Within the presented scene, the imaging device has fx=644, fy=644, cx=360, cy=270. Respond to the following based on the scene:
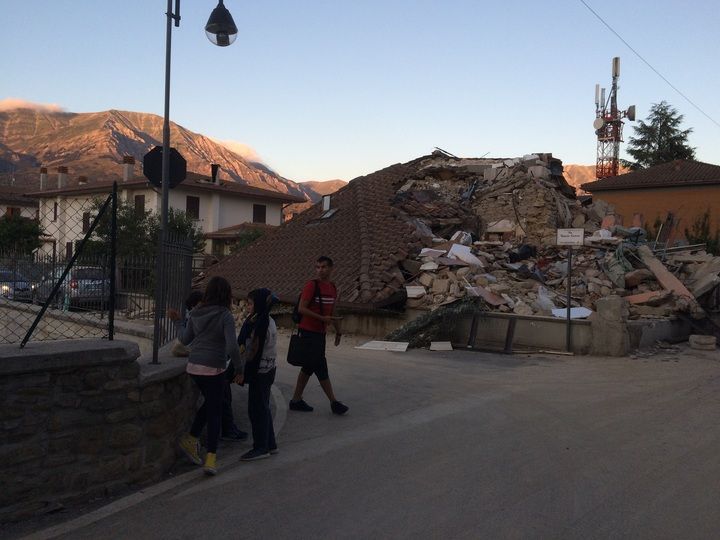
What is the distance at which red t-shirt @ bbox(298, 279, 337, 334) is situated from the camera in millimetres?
7316

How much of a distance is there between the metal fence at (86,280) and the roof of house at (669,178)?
3833 cm

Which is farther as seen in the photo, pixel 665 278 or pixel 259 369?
pixel 665 278

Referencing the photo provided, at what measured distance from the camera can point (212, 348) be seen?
17.8 feet

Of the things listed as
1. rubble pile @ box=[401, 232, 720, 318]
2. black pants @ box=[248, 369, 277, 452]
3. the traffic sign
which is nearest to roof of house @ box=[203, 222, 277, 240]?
rubble pile @ box=[401, 232, 720, 318]

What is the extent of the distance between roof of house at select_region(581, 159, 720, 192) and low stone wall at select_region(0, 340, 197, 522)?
39599 mm

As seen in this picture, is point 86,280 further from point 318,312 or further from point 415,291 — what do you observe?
point 415,291

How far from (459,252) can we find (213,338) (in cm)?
1234

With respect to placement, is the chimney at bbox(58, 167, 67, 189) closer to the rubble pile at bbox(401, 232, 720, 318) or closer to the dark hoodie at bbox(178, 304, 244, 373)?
the rubble pile at bbox(401, 232, 720, 318)

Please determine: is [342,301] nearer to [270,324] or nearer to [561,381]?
[561,381]

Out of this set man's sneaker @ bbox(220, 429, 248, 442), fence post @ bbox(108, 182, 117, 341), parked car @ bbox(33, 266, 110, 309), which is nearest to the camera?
fence post @ bbox(108, 182, 117, 341)

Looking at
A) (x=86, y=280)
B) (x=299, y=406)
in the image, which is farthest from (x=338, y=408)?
(x=86, y=280)

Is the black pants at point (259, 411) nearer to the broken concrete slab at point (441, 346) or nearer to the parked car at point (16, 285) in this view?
the parked car at point (16, 285)

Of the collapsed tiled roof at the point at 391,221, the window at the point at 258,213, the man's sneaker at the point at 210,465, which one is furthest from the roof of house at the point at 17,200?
the man's sneaker at the point at 210,465

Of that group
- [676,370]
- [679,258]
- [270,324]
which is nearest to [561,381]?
[676,370]
